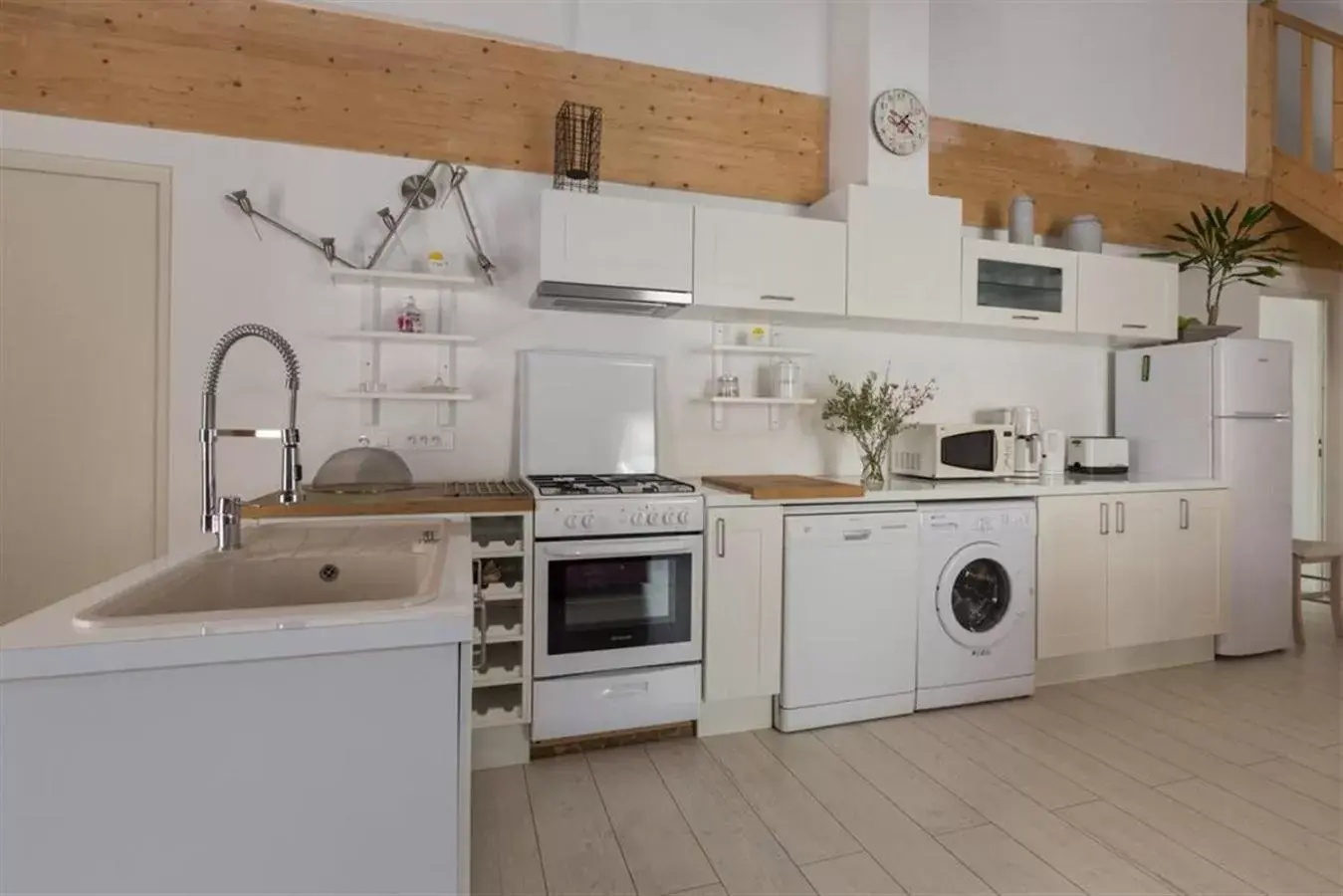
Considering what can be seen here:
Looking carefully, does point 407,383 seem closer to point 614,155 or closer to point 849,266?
point 614,155

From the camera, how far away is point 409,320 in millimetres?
2787

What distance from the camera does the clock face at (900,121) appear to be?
3.19 metres

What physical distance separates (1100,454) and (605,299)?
8.81 feet

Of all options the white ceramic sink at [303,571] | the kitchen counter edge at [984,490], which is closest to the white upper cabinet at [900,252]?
the kitchen counter edge at [984,490]

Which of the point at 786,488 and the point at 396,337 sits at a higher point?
the point at 396,337

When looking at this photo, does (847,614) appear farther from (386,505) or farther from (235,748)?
(235,748)

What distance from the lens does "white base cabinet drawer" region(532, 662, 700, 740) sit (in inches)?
96.7

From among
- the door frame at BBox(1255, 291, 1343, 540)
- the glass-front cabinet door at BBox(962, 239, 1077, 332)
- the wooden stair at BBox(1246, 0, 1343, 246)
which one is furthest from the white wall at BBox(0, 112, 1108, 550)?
the door frame at BBox(1255, 291, 1343, 540)

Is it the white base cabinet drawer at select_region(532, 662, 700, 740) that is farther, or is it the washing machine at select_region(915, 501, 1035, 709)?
the washing machine at select_region(915, 501, 1035, 709)

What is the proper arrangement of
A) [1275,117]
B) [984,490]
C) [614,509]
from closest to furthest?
[614,509] < [984,490] < [1275,117]

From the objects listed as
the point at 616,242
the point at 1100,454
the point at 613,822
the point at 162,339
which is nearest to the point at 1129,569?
the point at 1100,454

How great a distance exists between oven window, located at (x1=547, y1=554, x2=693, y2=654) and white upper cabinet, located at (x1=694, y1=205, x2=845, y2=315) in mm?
1102

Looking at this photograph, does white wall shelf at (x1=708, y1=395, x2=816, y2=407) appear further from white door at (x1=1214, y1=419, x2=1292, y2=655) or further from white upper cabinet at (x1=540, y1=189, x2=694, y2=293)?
white door at (x1=1214, y1=419, x2=1292, y2=655)

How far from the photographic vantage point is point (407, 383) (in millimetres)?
2875
